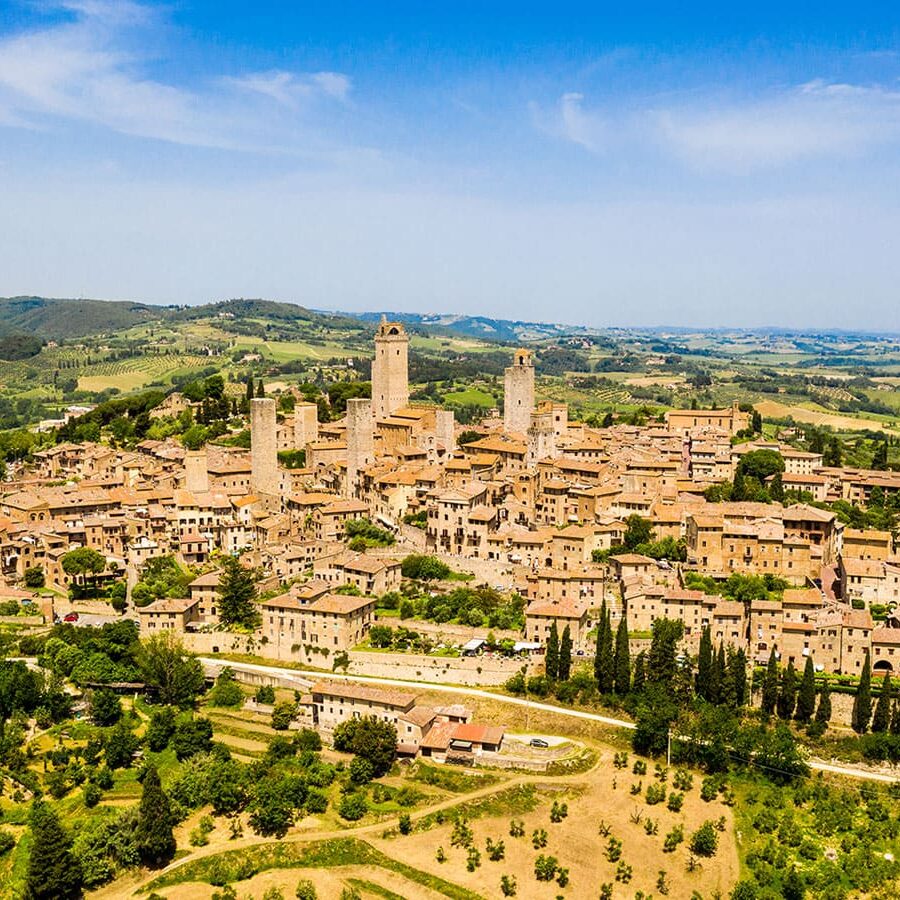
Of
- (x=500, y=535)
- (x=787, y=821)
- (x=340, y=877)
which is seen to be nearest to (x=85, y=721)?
(x=340, y=877)

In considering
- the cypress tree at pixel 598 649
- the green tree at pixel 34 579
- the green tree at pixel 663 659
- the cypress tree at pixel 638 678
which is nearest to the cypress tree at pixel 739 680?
the green tree at pixel 663 659

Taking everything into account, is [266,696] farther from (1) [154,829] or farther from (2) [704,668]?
(2) [704,668]

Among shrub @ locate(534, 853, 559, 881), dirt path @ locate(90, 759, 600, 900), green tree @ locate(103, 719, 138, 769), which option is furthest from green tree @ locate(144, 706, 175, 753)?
shrub @ locate(534, 853, 559, 881)

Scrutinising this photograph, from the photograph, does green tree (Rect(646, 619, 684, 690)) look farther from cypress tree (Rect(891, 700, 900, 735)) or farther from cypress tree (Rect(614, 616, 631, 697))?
cypress tree (Rect(891, 700, 900, 735))

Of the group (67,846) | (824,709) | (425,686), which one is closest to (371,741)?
(425,686)

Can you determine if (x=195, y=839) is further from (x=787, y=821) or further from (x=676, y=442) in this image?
(x=676, y=442)

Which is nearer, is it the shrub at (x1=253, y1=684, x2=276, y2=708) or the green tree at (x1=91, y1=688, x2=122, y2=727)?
the green tree at (x1=91, y1=688, x2=122, y2=727)

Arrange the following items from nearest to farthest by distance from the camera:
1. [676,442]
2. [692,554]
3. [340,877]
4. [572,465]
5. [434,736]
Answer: [340,877]
[434,736]
[692,554]
[572,465]
[676,442]
